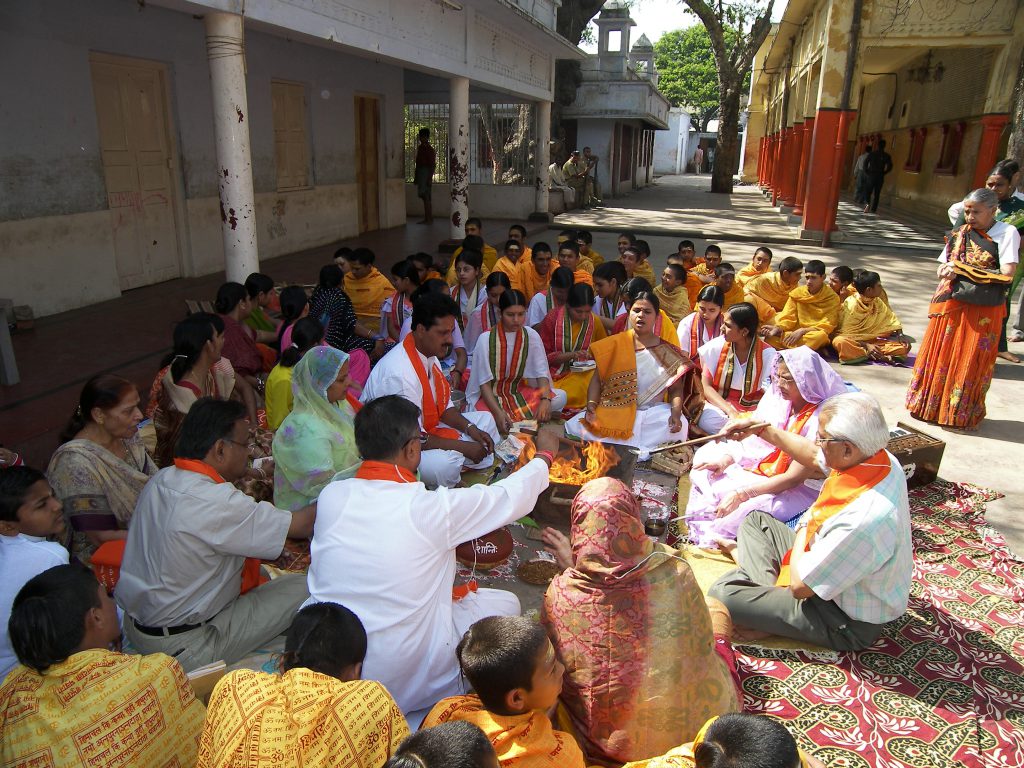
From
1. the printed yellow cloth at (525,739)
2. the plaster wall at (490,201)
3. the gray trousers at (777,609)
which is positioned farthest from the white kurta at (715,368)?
the plaster wall at (490,201)

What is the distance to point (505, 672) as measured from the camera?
1855mm

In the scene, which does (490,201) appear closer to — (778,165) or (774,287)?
(774,287)

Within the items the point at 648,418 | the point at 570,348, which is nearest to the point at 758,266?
the point at 570,348

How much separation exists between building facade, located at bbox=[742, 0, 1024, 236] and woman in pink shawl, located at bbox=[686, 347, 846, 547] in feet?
38.9

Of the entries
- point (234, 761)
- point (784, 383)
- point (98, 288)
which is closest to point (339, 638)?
point (234, 761)

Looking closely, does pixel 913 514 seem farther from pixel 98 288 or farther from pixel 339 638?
pixel 98 288

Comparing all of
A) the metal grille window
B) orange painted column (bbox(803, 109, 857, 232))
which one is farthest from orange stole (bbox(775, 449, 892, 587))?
the metal grille window

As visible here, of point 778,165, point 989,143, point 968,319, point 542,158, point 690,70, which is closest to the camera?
point 968,319

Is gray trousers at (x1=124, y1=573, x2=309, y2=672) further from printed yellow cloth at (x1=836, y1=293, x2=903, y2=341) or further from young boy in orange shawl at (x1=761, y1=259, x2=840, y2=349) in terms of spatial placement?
printed yellow cloth at (x1=836, y1=293, x2=903, y2=341)

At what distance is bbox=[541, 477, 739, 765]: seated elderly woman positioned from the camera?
218cm

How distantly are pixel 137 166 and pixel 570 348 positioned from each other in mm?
5766

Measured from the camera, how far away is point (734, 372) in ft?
17.2

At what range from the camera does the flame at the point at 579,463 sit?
424cm

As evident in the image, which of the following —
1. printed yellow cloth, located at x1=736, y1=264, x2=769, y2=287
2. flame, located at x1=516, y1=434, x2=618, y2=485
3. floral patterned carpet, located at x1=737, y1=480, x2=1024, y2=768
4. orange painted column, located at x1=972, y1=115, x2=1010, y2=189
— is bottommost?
floral patterned carpet, located at x1=737, y1=480, x2=1024, y2=768
